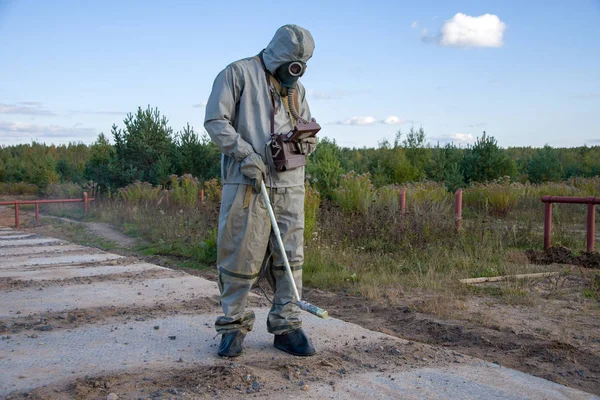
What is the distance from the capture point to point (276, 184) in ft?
12.8

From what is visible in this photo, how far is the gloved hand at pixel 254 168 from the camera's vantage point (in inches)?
145

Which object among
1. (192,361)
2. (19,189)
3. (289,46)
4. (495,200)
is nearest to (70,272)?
(192,361)

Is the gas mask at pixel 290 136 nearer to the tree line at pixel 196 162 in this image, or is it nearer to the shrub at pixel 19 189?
the tree line at pixel 196 162

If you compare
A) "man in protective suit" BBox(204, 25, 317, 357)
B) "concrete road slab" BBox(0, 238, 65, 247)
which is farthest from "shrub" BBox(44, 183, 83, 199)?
"man in protective suit" BBox(204, 25, 317, 357)

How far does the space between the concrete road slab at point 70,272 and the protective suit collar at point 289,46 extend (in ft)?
12.5

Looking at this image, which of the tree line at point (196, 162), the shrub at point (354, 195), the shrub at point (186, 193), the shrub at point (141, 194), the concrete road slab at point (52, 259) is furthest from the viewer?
the tree line at point (196, 162)

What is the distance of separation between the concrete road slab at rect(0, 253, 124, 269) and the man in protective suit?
5.04 metres

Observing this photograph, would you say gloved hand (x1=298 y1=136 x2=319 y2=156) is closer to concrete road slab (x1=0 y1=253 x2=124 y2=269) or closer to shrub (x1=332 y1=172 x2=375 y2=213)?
concrete road slab (x1=0 y1=253 x2=124 y2=269)

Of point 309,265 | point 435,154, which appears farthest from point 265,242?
point 435,154

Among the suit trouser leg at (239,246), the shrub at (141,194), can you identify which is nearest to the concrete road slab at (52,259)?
the suit trouser leg at (239,246)

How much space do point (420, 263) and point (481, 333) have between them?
3.32 metres

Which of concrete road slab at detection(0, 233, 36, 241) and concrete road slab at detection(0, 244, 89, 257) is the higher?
concrete road slab at detection(0, 244, 89, 257)

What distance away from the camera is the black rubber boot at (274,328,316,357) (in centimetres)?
382

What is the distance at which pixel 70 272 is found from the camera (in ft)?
24.1
